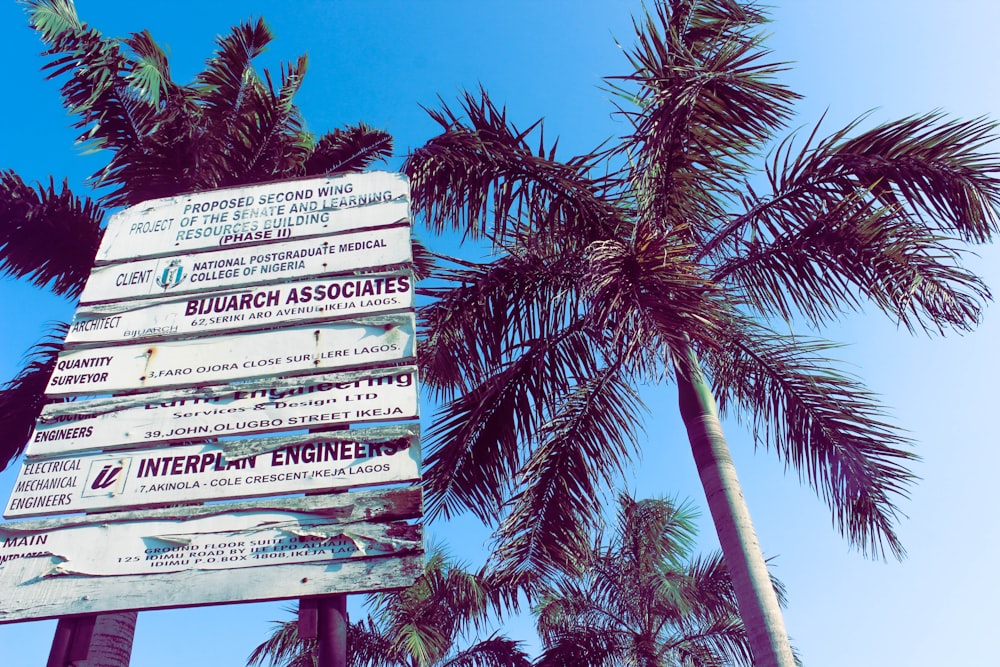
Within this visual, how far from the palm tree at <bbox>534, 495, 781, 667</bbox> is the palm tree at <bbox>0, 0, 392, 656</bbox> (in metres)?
10.0

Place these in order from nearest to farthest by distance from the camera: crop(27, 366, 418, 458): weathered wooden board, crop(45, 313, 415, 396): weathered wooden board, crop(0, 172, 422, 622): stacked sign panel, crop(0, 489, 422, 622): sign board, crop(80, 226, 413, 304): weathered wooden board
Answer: crop(0, 489, 422, 622): sign board
crop(0, 172, 422, 622): stacked sign panel
crop(27, 366, 418, 458): weathered wooden board
crop(45, 313, 415, 396): weathered wooden board
crop(80, 226, 413, 304): weathered wooden board

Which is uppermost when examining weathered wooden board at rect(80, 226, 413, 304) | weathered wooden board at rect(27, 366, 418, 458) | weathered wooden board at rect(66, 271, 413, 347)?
weathered wooden board at rect(80, 226, 413, 304)

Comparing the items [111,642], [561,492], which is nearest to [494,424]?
[561,492]

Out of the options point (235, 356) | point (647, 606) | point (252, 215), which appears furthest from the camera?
point (647, 606)

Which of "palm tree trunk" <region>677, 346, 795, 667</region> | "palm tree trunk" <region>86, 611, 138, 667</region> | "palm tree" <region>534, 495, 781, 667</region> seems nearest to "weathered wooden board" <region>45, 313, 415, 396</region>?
"palm tree trunk" <region>86, 611, 138, 667</region>

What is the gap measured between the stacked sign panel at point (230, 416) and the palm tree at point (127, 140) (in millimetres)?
3270

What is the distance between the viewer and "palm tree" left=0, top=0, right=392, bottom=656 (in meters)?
8.81

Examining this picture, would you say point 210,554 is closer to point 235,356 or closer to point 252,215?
point 235,356

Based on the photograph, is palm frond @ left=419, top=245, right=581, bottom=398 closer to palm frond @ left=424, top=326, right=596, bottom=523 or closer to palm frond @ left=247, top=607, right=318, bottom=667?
palm frond @ left=424, top=326, right=596, bottom=523

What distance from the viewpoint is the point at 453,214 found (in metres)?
8.14

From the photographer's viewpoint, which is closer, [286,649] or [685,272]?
[685,272]

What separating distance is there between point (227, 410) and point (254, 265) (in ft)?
4.37

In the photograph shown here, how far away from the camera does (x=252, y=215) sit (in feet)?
20.2

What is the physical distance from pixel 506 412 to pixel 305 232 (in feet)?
11.1
